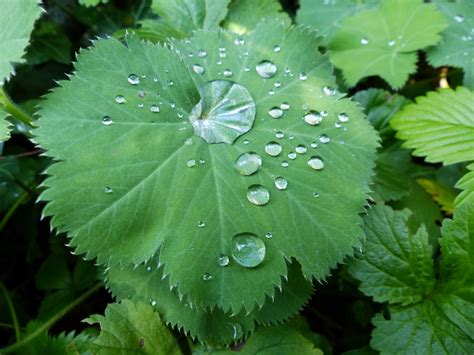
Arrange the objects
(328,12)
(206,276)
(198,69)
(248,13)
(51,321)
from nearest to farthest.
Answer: (206,276), (198,69), (51,321), (248,13), (328,12)

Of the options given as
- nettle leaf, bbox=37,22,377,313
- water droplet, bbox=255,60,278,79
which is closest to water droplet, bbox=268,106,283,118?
nettle leaf, bbox=37,22,377,313

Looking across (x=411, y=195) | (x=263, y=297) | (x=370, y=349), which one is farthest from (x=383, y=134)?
(x=263, y=297)

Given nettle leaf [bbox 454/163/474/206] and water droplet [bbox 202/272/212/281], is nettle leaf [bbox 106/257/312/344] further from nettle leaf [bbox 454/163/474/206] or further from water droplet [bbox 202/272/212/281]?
nettle leaf [bbox 454/163/474/206]

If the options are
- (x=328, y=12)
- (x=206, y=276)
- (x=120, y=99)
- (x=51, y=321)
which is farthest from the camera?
(x=328, y=12)

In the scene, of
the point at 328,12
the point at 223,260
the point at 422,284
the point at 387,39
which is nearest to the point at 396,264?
the point at 422,284

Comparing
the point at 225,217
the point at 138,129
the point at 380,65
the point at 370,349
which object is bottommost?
the point at 370,349

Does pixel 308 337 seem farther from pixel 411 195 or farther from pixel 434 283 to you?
pixel 411 195

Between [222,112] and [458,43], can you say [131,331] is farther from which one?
[458,43]
